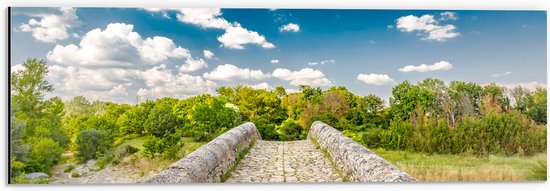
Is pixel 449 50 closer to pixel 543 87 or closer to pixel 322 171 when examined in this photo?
pixel 543 87

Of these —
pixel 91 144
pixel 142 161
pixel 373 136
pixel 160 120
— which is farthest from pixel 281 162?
pixel 91 144

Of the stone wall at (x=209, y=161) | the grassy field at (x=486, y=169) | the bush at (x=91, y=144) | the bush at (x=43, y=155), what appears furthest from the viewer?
the grassy field at (x=486, y=169)

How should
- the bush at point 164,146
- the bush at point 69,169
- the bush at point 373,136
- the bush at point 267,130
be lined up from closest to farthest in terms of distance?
1. the bush at point 69,169
2. the bush at point 164,146
3. the bush at point 373,136
4. the bush at point 267,130

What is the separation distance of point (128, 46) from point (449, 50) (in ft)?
15.8

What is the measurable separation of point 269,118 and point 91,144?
10.4 feet

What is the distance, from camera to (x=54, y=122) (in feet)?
22.9

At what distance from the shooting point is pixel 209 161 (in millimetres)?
6809

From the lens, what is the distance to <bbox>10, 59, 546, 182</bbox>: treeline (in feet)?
22.4

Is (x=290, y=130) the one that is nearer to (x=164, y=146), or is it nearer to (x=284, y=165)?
(x=284, y=165)

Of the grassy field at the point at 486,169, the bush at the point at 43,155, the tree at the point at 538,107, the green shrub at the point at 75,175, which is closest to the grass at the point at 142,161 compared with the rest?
the green shrub at the point at 75,175

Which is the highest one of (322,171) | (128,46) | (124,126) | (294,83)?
(128,46)

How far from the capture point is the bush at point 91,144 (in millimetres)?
7078

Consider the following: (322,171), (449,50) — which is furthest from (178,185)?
(449,50)
